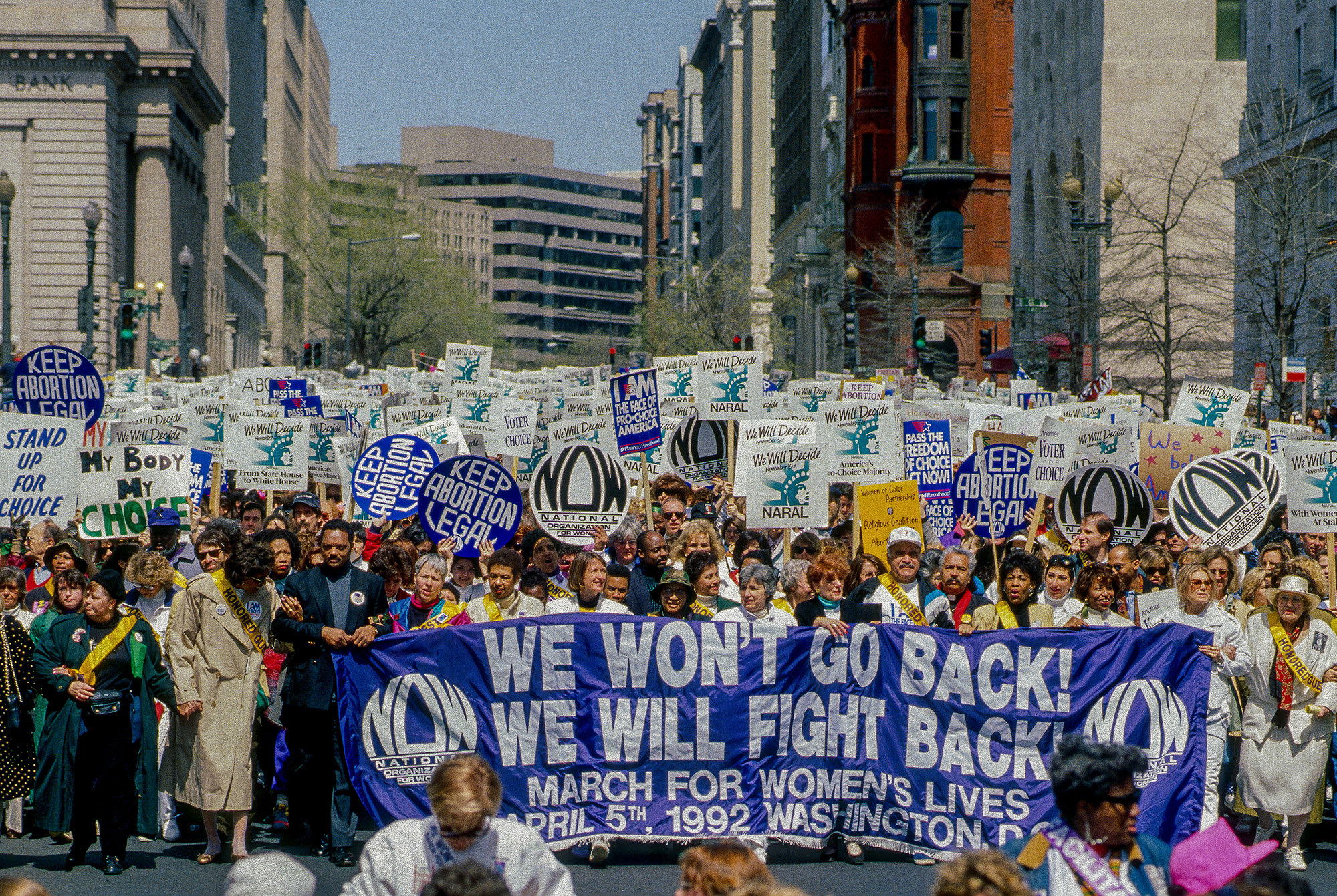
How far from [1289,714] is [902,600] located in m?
2.18

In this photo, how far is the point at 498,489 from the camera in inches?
466

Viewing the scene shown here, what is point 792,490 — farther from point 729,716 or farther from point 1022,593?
point 729,716

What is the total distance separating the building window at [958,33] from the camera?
73562 millimetres

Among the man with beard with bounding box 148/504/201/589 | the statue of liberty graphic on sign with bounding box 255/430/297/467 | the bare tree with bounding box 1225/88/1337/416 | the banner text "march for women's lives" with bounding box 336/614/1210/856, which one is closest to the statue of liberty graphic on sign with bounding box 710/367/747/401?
the statue of liberty graphic on sign with bounding box 255/430/297/467

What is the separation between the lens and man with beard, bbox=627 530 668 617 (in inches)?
440

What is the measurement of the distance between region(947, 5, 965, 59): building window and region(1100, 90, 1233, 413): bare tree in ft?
62.3

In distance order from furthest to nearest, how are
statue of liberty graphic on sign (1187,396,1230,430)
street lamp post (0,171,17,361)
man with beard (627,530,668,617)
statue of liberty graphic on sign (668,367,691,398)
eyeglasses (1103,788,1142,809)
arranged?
street lamp post (0,171,17,361) < statue of liberty graphic on sign (1187,396,1230,430) < statue of liberty graphic on sign (668,367,691,398) < man with beard (627,530,668,617) < eyeglasses (1103,788,1142,809)

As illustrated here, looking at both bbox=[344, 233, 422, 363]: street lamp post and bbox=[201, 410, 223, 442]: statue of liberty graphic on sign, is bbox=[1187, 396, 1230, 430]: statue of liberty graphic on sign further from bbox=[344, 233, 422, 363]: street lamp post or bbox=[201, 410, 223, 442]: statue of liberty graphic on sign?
bbox=[344, 233, 422, 363]: street lamp post

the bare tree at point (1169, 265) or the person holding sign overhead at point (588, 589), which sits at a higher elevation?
the bare tree at point (1169, 265)

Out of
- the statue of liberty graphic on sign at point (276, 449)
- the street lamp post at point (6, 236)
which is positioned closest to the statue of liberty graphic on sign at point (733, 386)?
the statue of liberty graphic on sign at point (276, 449)

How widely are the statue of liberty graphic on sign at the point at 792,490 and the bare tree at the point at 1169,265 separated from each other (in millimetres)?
21858

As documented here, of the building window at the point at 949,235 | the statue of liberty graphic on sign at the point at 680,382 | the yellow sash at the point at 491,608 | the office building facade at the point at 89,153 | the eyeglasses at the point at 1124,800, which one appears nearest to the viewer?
the eyeglasses at the point at 1124,800

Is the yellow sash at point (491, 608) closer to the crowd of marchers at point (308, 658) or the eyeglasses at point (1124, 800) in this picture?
the crowd of marchers at point (308, 658)

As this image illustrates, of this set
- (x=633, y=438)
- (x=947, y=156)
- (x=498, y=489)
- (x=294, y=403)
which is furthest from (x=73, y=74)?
(x=498, y=489)
